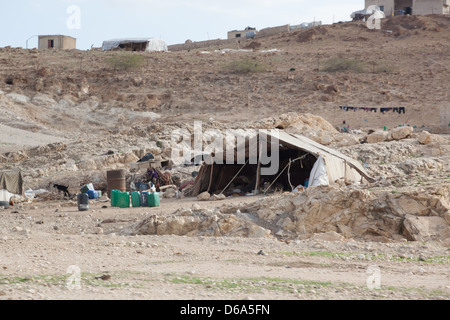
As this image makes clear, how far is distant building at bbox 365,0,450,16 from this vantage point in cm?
4934

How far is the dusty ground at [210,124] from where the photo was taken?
6.00 metres

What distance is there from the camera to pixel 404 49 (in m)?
40.1

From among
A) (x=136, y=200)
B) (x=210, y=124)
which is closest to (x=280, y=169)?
(x=136, y=200)

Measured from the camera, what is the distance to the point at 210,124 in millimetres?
25031

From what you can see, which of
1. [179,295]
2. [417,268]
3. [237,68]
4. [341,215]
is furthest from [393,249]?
[237,68]

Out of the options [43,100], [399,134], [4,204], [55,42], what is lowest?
[4,204]

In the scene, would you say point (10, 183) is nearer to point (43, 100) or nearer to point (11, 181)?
point (11, 181)

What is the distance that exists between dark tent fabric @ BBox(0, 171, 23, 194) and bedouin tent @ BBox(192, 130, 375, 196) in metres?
4.62

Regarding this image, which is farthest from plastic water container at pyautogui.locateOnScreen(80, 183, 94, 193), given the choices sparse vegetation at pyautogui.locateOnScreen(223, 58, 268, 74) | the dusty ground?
sparse vegetation at pyautogui.locateOnScreen(223, 58, 268, 74)

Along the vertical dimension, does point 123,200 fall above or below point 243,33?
below

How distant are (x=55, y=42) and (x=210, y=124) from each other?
26.6m

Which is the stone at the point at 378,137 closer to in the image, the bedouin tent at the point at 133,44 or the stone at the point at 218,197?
the stone at the point at 218,197

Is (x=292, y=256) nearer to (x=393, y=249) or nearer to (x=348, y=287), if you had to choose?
(x=393, y=249)

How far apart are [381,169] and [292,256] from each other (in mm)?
10065
